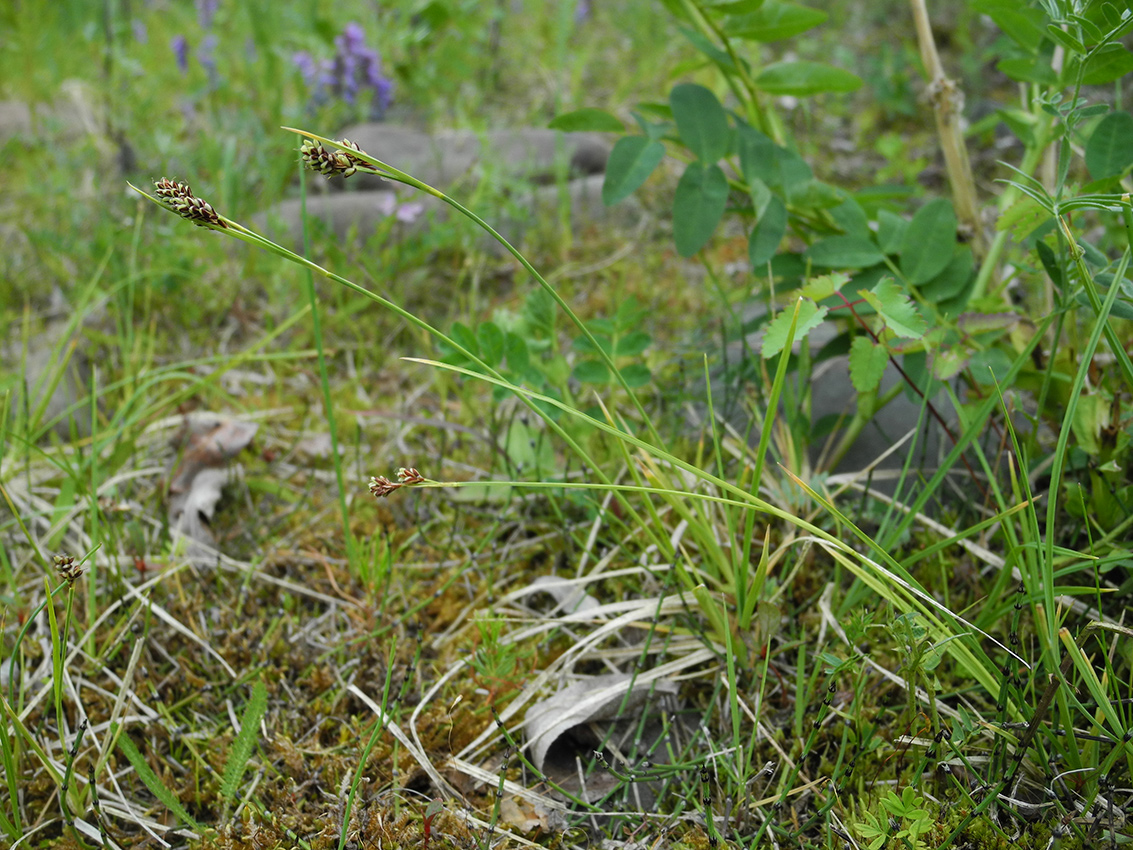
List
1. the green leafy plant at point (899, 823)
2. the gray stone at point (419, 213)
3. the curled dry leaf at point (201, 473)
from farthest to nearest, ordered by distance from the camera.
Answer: the gray stone at point (419, 213), the curled dry leaf at point (201, 473), the green leafy plant at point (899, 823)

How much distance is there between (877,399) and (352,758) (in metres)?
1.34

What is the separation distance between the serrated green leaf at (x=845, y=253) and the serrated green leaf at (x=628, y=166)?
418mm

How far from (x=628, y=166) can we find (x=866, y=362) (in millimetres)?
719

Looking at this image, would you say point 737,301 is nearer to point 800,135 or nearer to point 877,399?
point 877,399

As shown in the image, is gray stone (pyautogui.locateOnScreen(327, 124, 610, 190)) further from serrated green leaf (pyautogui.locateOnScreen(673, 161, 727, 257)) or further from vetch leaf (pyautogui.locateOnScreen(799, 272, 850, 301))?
vetch leaf (pyautogui.locateOnScreen(799, 272, 850, 301))

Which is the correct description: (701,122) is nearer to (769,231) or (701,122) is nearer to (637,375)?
(769,231)

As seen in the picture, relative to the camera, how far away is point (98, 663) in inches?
57.4

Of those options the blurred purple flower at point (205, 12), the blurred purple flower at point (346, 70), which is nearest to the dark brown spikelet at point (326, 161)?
the blurred purple flower at point (346, 70)

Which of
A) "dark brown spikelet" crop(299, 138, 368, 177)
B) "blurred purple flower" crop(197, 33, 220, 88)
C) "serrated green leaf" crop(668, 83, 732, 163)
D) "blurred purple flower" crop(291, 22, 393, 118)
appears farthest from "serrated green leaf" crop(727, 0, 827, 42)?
"blurred purple flower" crop(197, 33, 220, 88)

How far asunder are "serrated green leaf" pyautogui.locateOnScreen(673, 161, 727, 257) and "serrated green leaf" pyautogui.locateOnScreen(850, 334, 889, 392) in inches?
17.3

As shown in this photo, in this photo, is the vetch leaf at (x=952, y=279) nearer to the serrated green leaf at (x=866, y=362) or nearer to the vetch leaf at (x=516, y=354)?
the serrated green leaf at (x=866, y=362)

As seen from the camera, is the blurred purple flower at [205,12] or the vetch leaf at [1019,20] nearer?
the vetch leaf at [1019,20]

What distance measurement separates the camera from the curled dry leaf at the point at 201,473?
186 centimetres

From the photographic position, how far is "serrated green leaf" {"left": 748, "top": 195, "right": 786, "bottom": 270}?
1.64 meters
